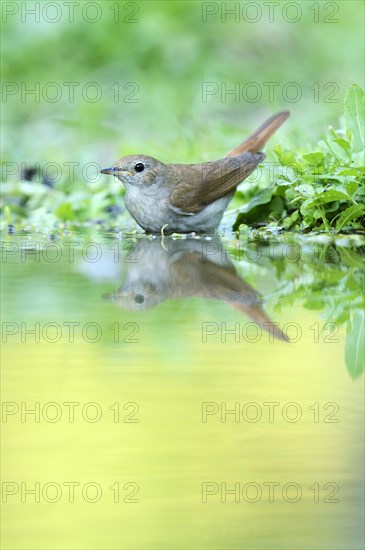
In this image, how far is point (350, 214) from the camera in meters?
7.24

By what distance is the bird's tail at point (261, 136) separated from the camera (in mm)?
8703

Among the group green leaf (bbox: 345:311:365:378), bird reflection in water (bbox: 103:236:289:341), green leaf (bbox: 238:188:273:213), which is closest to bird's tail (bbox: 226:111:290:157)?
green leaf (bbox: 238:188:273:213)

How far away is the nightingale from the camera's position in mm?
7957

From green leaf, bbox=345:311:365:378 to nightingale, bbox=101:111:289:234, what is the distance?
3.39m

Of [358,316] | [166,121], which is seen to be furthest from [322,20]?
[358,316]

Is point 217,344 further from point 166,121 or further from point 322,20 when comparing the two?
point 322,20

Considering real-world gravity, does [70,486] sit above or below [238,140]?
below

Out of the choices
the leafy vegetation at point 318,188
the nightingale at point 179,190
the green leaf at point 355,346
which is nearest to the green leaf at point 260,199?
the leafy vegetation at point 318,188

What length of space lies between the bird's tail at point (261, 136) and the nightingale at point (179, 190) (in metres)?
0.36

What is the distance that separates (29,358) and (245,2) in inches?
429

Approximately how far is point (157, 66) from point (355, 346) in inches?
398

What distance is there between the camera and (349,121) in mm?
7395

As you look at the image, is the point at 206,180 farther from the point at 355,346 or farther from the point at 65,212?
the point at 355,346

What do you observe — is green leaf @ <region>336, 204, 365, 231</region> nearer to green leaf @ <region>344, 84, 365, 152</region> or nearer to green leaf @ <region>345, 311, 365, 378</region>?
green leaf @ <region>344, 84, 365, 152</region>
